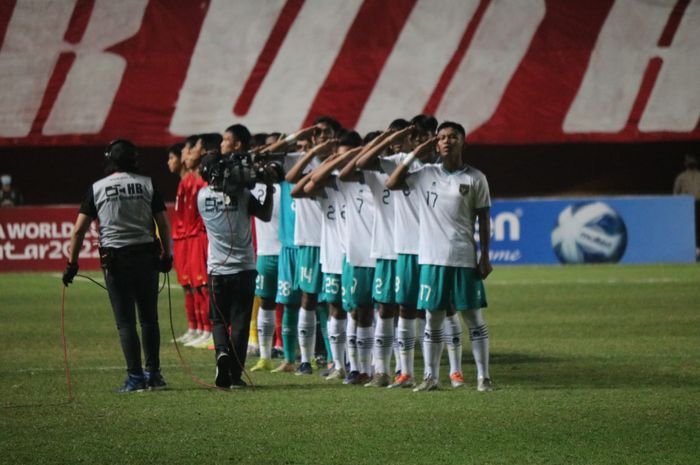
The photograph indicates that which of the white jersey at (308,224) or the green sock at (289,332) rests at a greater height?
the white jersey at (308,224)

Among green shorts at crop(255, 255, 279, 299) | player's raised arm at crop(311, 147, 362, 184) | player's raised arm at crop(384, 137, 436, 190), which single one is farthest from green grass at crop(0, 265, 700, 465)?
player's raised arm at crop(311, 147, 362, 184)

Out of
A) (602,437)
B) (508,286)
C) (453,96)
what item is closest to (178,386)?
(602,437)

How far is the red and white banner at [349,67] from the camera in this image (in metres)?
31.2

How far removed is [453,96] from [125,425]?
75.6 feet

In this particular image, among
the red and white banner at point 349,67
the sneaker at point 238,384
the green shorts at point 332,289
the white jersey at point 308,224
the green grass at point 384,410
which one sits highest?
the red and white banner at point 349,67

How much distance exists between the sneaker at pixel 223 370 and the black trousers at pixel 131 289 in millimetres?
611

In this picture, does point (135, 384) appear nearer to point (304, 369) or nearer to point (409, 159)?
point (304, 369)

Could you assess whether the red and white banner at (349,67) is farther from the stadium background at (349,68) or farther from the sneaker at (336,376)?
the sneaker at (336,376)

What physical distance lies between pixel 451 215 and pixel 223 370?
235 cm

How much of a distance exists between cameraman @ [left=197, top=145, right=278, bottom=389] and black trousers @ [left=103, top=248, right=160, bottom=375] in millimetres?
565

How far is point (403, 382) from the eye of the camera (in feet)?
39.2

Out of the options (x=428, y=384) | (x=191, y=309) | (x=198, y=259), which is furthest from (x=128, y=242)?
(x=191, y=309)

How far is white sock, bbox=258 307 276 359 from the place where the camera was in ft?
45.2

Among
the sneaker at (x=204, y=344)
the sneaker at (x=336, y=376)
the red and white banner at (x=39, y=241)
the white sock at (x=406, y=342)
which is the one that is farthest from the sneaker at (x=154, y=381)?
the red and white banner at (x=39, y=241)
